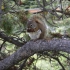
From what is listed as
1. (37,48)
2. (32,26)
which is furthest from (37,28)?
(37,48)

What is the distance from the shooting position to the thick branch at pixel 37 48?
1.56 metres

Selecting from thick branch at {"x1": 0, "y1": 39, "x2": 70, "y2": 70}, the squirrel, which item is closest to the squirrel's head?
the squirrel

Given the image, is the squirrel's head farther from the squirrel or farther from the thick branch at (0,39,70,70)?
the thick branch at (0,39,70,70)

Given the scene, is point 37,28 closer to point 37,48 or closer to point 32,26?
point 32,26

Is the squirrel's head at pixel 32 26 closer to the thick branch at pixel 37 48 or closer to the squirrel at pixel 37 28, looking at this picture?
the squirrel at pixel 37 28

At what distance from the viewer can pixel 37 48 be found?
5.55 ft

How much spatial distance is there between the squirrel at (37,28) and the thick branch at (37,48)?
0.05m

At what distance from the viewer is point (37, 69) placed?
2.35 meters

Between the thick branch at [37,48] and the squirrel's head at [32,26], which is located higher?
the squirrel's head at [32,26]

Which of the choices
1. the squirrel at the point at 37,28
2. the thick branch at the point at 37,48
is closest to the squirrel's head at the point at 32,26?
the squirrel at the point at 37,28

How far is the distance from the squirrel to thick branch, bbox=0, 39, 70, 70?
0.18 ft

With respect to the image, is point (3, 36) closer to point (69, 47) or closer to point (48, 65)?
point (48, 65)

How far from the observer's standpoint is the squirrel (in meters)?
1.58

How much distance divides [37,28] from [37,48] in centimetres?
16
